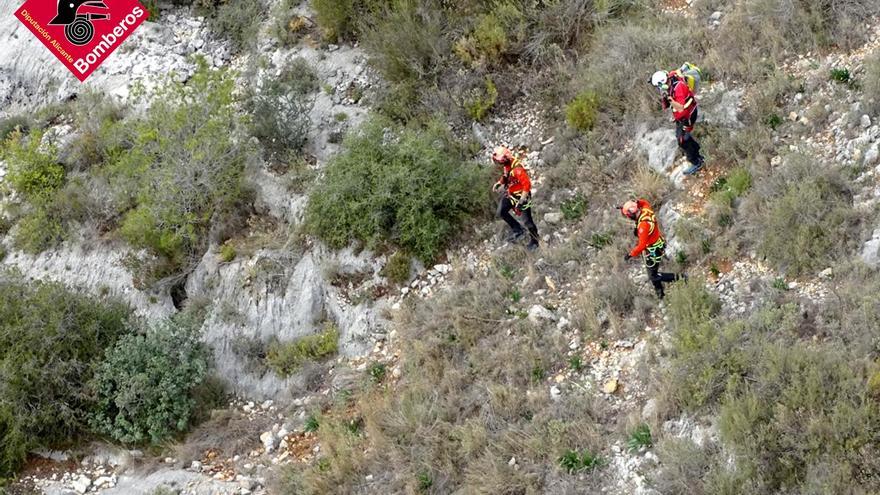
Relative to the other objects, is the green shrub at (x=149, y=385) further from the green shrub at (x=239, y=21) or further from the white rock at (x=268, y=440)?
the green shrub at (x=239, y=21)

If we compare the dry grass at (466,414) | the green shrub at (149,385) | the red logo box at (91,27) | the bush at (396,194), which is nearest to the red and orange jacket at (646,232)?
the dry grass at (466,414)

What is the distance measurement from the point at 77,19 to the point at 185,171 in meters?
6.45

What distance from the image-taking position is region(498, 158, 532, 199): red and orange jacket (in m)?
10.3

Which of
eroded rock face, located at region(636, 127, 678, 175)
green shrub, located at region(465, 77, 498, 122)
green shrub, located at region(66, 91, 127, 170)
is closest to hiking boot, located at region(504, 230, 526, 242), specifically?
eroded rock face, located at region(636, 127, 678, 175)

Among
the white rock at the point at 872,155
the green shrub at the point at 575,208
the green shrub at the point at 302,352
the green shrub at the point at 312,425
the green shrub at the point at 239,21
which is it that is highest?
the green shrub at the point at 239,21

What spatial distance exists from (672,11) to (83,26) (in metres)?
12.8

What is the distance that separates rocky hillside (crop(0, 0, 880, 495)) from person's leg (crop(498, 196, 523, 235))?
303 millimetres

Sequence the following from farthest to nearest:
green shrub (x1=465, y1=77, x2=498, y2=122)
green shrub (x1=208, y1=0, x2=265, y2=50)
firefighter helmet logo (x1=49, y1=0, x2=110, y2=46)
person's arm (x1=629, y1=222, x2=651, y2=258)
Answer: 1. firefighter helmet logo (x1=49, y1=0, x2=110, y2=46)
2. green shrub (x1=208, y1=0, x2=265, y2=50)
3. green shrub (x1=465, y1=77, x2=498, y2=122)
4. person's arm (x1=629, y1=222, x2=651, y2=258)

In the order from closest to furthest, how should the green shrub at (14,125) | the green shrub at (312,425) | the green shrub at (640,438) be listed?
the green shrub at (640,438) → the green shrub at (312,425) → the green shrub at (14,125)

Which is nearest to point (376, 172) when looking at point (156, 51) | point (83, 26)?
point (156, 51)

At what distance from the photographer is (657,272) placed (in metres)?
9.02

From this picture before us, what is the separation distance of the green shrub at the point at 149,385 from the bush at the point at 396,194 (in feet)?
9.24

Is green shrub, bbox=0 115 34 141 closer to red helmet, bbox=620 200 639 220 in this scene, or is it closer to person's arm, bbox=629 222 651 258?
red helmet, bbox=620 200 639 220

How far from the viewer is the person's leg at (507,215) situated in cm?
1054
